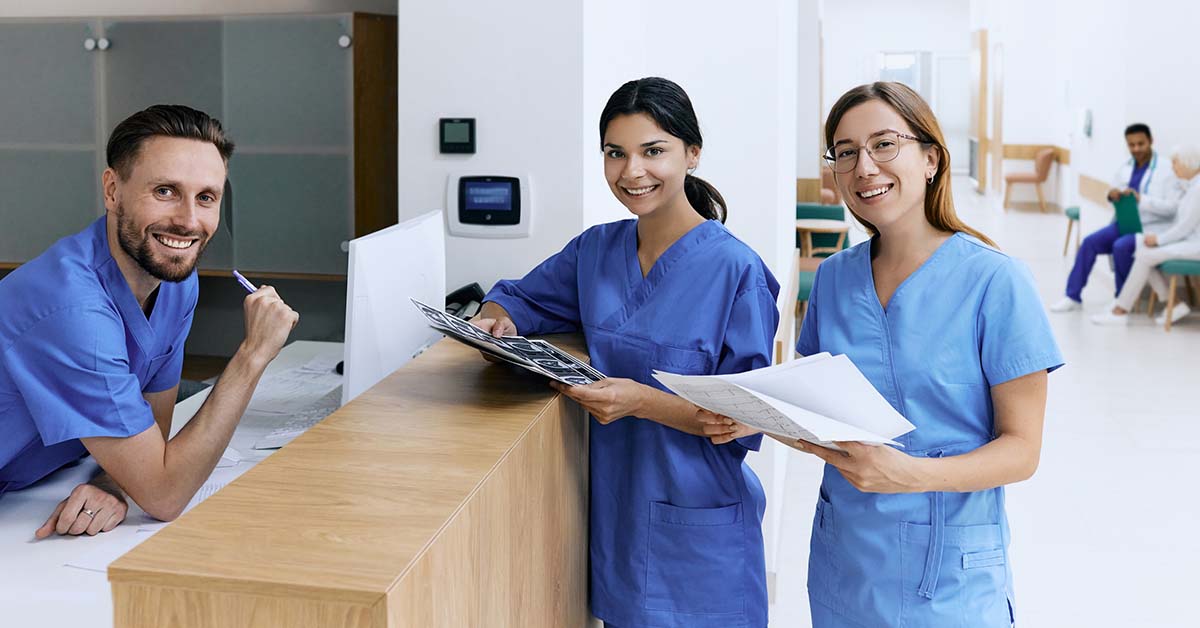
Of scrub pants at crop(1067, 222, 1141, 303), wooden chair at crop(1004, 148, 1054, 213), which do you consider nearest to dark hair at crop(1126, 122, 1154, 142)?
scrub pants at crop(1067, 222, 1141, 303)

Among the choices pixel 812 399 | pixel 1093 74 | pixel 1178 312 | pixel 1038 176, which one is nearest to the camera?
pixel 812 399

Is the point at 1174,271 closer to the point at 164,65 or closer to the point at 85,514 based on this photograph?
the point at 164,65

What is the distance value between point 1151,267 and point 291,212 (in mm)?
6891

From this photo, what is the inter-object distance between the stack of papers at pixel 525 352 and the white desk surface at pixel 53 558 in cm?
64

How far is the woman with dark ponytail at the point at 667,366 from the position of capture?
6.49ft

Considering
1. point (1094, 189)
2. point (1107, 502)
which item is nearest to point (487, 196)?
point (1107, 502)

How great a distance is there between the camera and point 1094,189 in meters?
10.6

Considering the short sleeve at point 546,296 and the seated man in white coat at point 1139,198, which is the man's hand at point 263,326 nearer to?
the short sleeve at point 546,296

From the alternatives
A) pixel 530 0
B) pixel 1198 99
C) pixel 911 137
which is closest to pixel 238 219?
pixel 530 0

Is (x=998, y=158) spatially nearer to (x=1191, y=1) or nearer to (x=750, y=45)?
(x=1191, y=1)

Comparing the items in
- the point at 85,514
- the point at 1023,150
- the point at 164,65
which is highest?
the point at 1023,150

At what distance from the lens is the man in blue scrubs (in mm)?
1843

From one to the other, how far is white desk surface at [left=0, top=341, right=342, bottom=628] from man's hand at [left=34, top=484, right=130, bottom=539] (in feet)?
0.05

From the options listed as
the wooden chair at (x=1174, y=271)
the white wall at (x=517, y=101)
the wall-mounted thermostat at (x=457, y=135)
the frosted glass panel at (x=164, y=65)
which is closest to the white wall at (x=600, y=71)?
the white wall at (x=517, y=101)
